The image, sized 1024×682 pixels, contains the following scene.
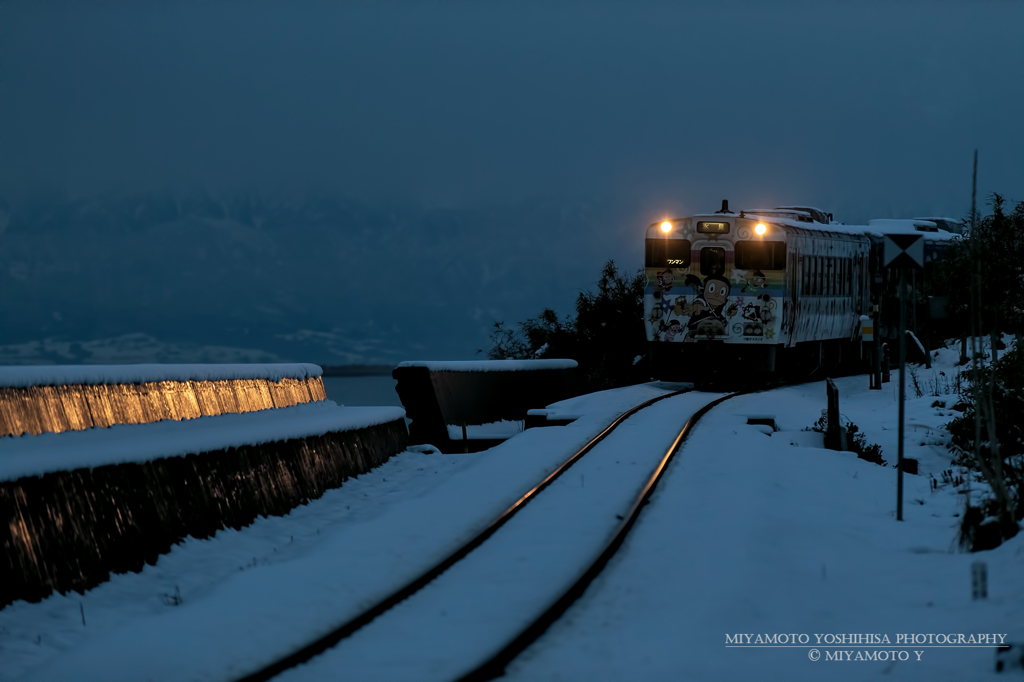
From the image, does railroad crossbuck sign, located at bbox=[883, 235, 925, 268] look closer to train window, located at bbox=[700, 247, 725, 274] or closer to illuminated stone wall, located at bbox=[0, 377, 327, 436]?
illuminated stone wall, located at bbox=[0, 377, 327, 436]

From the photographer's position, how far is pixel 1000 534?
9.55 meters

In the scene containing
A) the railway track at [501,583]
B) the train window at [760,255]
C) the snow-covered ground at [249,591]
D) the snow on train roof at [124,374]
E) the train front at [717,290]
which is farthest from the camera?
the train front at [717,290]

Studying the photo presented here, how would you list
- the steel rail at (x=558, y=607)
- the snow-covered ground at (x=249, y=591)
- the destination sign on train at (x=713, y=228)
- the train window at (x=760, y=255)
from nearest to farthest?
the steel rail at (x=558, y=607)
the snow-covered ground at (x=249, y=591)
the train window at (x=760, y=255)
the destination sign on train at (x=713, y=228)

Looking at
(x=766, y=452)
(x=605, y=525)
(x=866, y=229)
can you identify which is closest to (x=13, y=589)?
(x=605, y=525)

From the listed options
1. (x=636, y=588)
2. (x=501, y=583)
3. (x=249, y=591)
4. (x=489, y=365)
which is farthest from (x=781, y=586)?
(x=489, y=365)

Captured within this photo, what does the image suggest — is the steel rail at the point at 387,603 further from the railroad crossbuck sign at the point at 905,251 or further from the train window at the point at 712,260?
the train window at the point at 712,260

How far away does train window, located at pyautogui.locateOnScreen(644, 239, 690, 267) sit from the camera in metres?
25.4

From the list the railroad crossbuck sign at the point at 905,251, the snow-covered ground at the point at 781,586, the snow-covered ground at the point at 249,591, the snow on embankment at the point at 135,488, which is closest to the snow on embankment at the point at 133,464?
the snow on embankment at the point at 135,488

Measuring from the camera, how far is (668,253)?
25.6m

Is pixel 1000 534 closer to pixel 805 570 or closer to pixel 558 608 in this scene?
pixel 805 570

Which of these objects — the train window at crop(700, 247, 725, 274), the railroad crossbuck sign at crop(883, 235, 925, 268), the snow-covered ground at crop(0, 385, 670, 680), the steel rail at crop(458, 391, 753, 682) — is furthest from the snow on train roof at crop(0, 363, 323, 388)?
the train window at crop(700, 247, 725, 274)

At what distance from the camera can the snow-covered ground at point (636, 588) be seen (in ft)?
21.6

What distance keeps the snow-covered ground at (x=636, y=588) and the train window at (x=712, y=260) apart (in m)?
11.1

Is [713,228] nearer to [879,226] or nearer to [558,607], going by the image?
[879,226]
